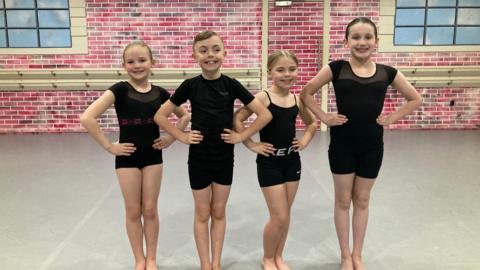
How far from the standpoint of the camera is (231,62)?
667 centimetres

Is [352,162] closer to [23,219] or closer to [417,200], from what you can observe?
[417,200]

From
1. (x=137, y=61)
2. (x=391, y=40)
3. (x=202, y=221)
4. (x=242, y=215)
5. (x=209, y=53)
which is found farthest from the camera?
(x=391, y=40)

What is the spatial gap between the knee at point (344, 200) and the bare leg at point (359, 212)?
0.16 feet

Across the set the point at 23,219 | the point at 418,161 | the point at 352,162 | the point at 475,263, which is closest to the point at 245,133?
the point at 352,162

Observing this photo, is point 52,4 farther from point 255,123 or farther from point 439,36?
point 439,36

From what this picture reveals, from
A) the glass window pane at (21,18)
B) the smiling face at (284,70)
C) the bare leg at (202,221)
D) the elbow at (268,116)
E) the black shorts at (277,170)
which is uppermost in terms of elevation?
the glass window pane at (21,18)

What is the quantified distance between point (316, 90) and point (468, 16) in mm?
5818

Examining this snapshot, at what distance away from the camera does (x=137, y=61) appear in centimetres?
219

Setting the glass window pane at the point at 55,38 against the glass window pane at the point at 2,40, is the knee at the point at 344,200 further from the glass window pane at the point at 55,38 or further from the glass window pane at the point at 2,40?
the glass window pane at the point at 2,40

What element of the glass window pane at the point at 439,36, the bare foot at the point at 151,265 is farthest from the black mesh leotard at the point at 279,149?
the glass window pane at the point at 439,36

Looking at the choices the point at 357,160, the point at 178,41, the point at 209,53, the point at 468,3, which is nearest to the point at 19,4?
the point at 178,41

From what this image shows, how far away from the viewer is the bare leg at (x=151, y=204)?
228cm

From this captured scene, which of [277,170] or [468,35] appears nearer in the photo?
[277,170]

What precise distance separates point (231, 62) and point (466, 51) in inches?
155
